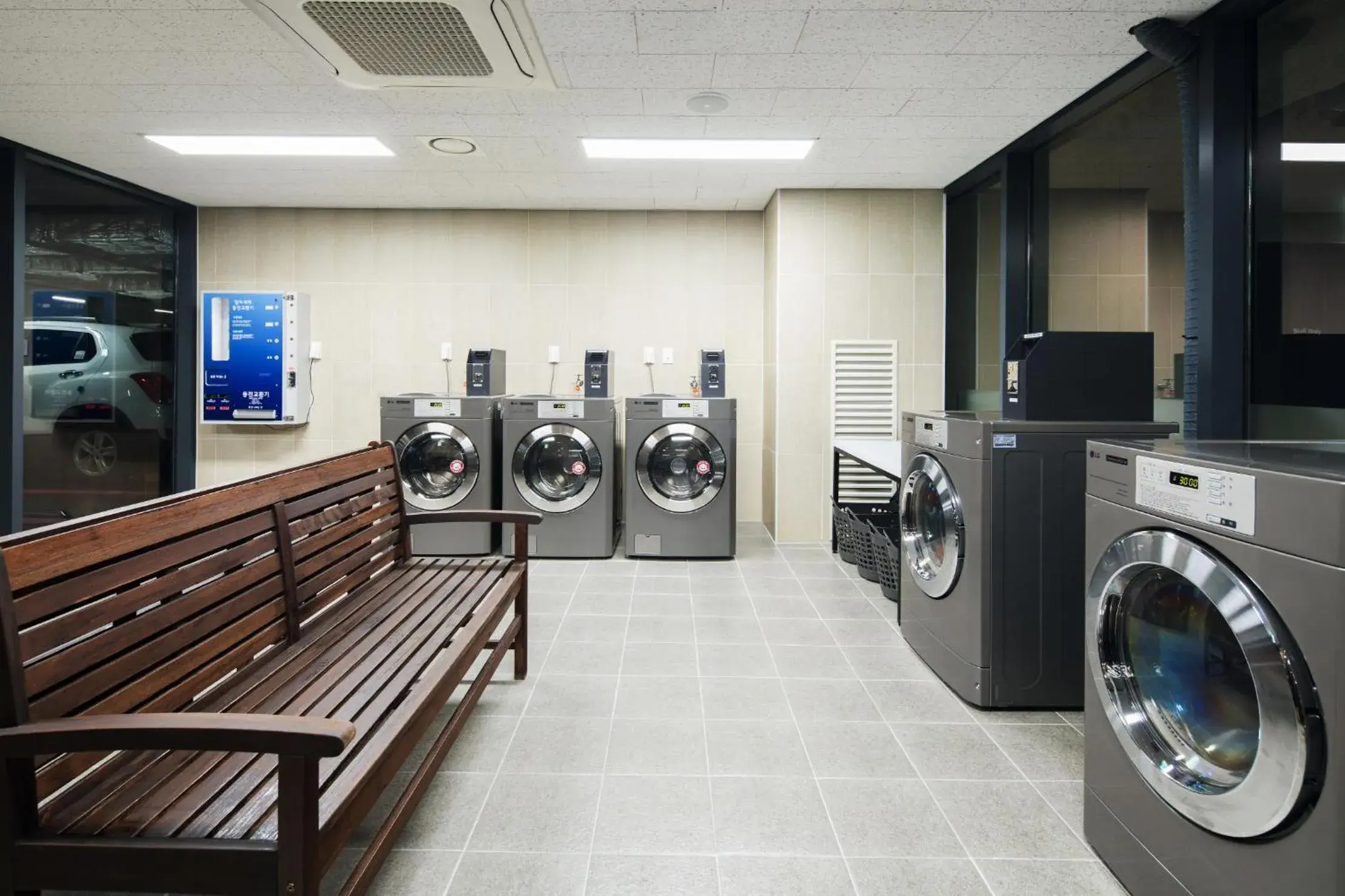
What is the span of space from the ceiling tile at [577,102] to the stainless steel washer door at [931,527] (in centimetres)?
210

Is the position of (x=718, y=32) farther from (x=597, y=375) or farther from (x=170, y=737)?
(x=170, y=737)

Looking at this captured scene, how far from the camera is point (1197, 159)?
A: 100 inches

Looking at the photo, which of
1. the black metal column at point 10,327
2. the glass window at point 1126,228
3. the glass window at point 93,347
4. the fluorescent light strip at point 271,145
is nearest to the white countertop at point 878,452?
the glass window at point 1126,228

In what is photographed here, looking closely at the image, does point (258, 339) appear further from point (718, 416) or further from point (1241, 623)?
point (1241, 623)

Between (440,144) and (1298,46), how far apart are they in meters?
3.75

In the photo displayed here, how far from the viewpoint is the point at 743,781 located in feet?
6.59

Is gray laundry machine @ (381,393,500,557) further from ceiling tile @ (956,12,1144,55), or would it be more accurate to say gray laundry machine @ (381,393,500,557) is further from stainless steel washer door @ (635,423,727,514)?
ceiling tile @ (956,12,1144,55)

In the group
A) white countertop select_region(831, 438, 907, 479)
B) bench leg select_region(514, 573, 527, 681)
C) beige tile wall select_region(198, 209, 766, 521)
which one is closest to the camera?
bench leg select_region(514, 573, 527, 681)

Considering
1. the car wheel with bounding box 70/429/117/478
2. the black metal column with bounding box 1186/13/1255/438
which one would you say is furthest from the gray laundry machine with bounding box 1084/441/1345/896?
the car wheel with bounding box 70/429/117/478

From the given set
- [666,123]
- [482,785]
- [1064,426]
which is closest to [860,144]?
[666,123]

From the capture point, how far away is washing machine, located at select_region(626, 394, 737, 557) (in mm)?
4520

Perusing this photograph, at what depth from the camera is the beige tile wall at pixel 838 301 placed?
193 inches

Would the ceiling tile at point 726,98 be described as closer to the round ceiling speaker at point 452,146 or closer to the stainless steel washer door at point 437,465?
the round ceiling speaker at point 452,146

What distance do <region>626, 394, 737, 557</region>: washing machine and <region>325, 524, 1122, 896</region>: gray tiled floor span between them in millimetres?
1347
